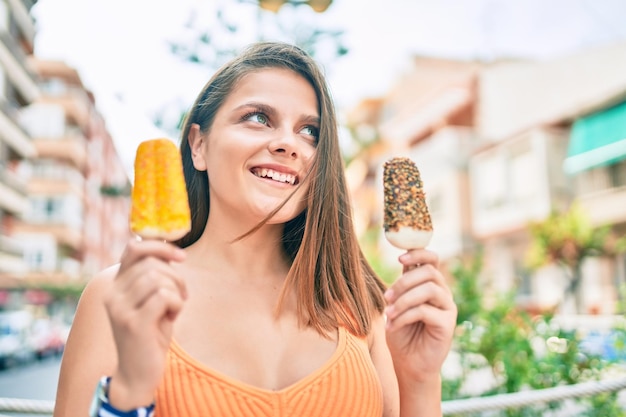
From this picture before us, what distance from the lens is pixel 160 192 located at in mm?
1263

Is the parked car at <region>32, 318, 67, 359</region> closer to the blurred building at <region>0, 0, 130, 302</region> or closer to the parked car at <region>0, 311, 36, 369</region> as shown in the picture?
the parked car at <region>0, 311, 36, 369</region>

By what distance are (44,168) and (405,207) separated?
4706 centimetres

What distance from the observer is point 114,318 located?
114 cm

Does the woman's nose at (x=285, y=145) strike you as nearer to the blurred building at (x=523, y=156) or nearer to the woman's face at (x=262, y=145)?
the woman's face at (x=262, y=145)

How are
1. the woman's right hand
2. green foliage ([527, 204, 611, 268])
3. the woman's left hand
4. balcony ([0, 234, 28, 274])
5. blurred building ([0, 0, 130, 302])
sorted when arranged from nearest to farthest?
1. the woman's right hand
2. the woman's left hand
3. green foliage ([527, 204, 611, 268])
4. balcony ([0, 234, 28, 274])
5. blurred building ([0, 0, 130, 302])

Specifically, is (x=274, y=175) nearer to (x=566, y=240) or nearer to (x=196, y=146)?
(x=196, y=146)

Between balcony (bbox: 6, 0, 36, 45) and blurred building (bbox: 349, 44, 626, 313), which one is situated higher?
balcony (bbox: 6, 0, 36, 45)

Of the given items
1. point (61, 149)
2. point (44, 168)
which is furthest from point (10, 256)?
point (44, 168)

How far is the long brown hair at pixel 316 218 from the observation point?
5.71 feet

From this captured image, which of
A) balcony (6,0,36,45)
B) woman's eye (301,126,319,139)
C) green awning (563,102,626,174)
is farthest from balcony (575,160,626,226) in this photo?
balcony (6,0,36,45)

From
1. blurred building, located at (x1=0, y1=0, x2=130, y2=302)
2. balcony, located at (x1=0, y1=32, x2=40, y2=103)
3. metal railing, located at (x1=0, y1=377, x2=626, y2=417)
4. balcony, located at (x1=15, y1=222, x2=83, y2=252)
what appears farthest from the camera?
balcony, located at (x1=15, y1=222, x2=83, y2=252)

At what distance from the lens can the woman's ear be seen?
179 cm

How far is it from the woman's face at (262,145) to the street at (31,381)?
10.6 m

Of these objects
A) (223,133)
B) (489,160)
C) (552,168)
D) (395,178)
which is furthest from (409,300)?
(489,160)
